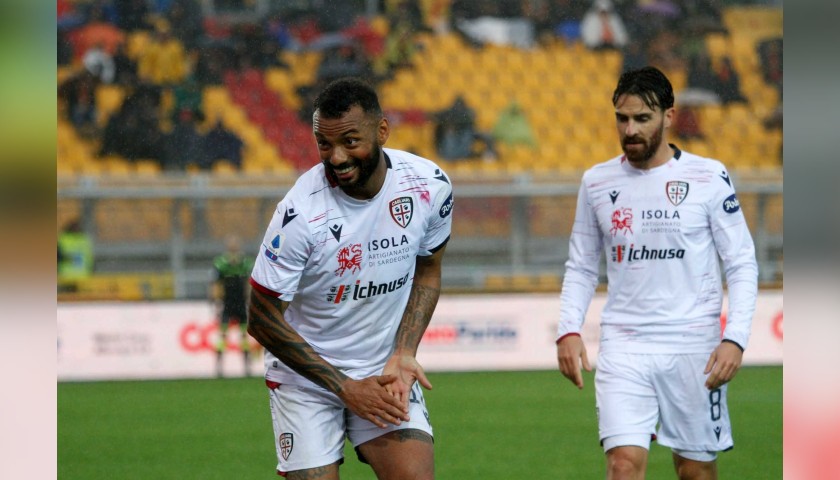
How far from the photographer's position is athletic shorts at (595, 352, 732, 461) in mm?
4809

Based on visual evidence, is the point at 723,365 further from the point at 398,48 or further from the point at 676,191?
the point at 398,48

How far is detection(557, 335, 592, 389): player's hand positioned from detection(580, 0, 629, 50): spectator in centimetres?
1566

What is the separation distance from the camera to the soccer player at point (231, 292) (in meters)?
13.9

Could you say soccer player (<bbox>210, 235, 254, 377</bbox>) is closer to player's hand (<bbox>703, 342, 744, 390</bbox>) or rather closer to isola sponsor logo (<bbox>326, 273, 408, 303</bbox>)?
player's hand (<bbox>703, 342, 744, 390</bbox>)

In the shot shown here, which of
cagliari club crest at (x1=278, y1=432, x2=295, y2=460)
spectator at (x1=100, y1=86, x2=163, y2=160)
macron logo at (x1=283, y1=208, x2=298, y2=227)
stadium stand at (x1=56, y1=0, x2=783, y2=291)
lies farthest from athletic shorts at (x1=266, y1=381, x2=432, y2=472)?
spectator at (x1=100, y1=86, x2=163, y2=160)

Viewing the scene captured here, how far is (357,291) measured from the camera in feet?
13.4

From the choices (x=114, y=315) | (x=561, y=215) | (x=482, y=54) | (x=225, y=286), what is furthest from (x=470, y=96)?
(x=114, y=315)

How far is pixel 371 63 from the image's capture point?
63.2 ft

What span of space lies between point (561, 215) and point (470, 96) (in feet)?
14.6

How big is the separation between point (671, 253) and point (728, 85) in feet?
49.7

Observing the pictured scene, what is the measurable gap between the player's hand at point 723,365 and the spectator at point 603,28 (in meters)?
15.8

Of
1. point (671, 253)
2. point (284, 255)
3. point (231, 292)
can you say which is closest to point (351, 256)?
point (284, 255)

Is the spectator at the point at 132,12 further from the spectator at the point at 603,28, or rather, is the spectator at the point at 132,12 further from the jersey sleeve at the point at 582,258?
the jersey sleeve at the point at 582,258
